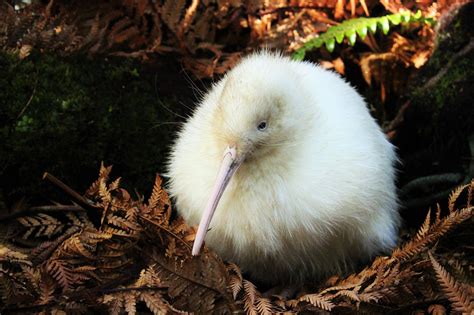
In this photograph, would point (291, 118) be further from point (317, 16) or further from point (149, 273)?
point (317, 16)

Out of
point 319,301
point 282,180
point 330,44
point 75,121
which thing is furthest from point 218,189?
point 330,44

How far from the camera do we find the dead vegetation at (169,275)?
2.35 m

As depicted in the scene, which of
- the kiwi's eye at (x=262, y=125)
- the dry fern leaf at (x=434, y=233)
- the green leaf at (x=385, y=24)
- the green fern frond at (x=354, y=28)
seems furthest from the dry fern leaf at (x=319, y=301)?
the green leaf at (x=385, y=24)

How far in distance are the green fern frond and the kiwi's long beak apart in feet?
4.39

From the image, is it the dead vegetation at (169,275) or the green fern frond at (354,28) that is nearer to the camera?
the dead vegetation at (169,275)

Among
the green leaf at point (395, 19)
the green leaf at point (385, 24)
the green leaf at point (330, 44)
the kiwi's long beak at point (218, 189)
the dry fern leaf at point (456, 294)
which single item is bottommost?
the dry fern leaf at point (456, 294)

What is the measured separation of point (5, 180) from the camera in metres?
3.13

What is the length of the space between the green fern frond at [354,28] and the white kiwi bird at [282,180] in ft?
2.88

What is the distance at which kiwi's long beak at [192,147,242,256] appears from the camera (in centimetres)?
245

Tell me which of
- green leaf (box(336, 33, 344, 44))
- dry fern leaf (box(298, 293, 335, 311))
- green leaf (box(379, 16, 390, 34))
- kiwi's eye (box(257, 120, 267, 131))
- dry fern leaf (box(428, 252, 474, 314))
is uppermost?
green leaf (box(379, 16, 390, 34))

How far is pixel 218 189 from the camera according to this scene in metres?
2.52

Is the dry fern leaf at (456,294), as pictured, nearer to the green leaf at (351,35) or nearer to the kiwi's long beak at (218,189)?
the kiwi's long beak at (218,189)

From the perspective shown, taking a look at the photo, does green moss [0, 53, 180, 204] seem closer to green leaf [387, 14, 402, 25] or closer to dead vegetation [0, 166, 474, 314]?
dead vegetation [0, 166, 474, 314]

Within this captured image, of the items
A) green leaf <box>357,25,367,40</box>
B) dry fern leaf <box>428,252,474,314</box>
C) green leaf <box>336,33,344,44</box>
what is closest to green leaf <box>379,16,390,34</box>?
green leaf <box>357,25,367,40</box>
